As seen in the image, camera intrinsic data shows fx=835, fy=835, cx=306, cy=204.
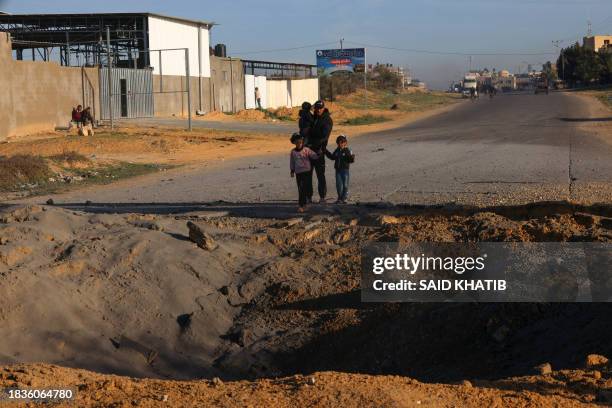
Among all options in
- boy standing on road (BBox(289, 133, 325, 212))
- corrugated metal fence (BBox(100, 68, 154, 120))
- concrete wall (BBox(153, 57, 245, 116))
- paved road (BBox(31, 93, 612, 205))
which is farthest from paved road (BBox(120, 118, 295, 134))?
boy standing on road (BBox(289, 133, 325, 212))

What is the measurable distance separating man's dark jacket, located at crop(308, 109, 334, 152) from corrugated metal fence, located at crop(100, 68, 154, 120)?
76.6 feet

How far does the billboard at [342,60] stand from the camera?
69188mm

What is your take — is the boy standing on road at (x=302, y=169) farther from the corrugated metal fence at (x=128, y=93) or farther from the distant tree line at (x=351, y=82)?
the distant tree line at (x=351, y=82)

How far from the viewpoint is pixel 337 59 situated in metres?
70.0

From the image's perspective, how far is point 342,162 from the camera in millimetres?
12539

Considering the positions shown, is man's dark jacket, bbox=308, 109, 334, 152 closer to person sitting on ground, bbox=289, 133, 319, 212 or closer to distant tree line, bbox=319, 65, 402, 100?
person sitting on ground, bbox=289, 133, 319, 212

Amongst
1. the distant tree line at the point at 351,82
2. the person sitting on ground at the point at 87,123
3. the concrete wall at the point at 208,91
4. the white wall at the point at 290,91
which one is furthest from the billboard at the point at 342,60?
the person sitting on ground at the point at 87,123

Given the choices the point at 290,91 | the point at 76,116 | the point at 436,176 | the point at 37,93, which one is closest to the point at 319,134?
the point at 436,176

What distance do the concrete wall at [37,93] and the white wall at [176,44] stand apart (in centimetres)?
571

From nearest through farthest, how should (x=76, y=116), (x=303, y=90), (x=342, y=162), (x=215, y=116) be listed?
1. (x=342, y=162)
2. (x=76, y=116)
3. (x=215, y=116)
4. (x=303, y=90)

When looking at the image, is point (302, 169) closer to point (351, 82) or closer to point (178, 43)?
point (178, 43)

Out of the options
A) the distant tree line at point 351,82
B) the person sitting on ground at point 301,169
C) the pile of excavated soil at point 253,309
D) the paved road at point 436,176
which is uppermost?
the distant tree line at point 351,82

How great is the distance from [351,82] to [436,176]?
71.2m

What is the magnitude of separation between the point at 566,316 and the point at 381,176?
10.5 metres
